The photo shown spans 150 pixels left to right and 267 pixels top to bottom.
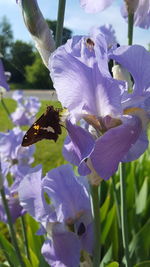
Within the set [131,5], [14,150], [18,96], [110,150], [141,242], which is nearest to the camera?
[110,150]

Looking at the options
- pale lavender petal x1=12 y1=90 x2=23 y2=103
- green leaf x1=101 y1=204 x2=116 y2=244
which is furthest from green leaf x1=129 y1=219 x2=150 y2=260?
pale lavender petal x1=12 y1=90 x2=23 y2=103

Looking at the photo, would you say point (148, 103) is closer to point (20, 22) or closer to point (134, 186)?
point (20, 22)

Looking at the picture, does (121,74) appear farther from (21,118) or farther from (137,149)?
(21,118)

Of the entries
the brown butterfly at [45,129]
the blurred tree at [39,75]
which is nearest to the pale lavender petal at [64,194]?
the blurred tree at [39,75]

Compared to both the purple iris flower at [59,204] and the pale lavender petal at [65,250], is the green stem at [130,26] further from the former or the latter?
the pale lavender petal at [65,250]

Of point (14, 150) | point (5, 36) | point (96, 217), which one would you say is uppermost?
point (5, 36)

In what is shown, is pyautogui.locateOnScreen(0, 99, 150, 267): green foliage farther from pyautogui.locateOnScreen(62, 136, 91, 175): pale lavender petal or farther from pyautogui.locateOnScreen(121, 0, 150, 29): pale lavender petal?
pyautogui.locateOnScreen(62, 136, 91, 175): pale lavender petal

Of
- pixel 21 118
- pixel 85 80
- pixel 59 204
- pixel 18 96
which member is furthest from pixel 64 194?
pixel 18 96

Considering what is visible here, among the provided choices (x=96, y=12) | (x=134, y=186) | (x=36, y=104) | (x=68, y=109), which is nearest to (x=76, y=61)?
(x=68, y=109)
